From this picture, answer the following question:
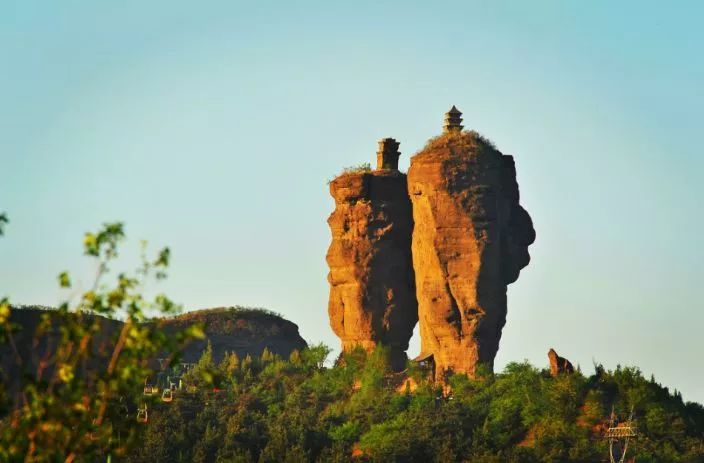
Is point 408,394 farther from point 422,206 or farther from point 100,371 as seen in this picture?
point 100,371

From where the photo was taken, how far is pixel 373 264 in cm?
9475

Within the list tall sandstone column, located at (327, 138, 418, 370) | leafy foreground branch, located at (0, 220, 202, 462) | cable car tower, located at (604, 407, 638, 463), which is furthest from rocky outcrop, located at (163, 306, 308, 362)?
leafy foreground branch, located at (0, 220, 202, 462)

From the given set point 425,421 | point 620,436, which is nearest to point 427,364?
point 425,421

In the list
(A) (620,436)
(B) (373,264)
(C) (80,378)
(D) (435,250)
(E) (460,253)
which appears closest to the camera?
(C) (80,378)

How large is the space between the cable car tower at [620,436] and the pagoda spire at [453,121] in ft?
59.5

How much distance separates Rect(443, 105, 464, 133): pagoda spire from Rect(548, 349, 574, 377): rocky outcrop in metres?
12.3

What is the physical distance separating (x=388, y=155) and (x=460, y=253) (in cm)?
932

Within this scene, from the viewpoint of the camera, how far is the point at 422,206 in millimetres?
91938

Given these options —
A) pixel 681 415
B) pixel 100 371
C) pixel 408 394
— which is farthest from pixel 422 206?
pixel 100 371

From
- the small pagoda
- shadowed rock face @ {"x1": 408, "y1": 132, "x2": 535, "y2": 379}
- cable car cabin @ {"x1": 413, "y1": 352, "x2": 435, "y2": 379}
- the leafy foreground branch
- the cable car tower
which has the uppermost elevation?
the small pagoda

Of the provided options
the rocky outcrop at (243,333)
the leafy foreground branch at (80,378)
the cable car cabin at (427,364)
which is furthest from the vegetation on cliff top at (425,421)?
the leafy foreground branch at (80,378)

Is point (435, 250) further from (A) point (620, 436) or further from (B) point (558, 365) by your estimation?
(A) point (620, 436)

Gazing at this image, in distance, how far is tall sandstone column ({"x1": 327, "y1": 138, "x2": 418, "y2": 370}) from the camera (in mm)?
94438

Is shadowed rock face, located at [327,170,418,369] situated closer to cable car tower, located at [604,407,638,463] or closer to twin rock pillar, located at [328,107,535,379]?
twin rock pillar, located at [328,107,535,379]
